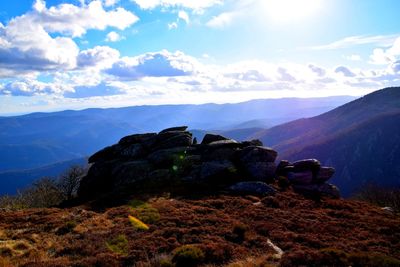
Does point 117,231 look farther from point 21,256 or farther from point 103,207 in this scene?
point 103,207

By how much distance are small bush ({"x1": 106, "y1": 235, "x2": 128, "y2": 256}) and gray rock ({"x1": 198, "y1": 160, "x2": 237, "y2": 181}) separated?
79.4 ft

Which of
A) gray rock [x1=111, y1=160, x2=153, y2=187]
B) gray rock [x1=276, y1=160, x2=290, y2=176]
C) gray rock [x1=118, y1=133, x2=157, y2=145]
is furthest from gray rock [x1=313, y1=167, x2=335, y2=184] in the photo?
gray rock [x1=118, y1=133, x2=157, y2=145]

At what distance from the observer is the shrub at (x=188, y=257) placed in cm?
2067

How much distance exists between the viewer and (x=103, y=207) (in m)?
40.4

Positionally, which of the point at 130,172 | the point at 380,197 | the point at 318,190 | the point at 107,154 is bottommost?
the point at 380,197

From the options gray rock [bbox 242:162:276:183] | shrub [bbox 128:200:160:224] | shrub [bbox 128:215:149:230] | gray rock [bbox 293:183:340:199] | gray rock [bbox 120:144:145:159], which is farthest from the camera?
gray rock [bbox 120:144:145:159]

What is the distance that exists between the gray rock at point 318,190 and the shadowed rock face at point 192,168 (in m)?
0.15

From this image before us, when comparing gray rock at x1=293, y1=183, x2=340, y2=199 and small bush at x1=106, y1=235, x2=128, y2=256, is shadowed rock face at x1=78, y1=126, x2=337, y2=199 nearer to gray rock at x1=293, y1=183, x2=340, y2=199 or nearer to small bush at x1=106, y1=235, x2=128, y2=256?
gray rock at x1=293, y1=183, x2=340, y2=199

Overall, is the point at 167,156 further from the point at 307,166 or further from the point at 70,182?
the point at 70,182

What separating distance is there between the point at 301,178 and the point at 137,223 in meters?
27.6

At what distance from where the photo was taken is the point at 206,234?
27250 millimetres

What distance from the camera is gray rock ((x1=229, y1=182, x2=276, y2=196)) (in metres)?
44.0

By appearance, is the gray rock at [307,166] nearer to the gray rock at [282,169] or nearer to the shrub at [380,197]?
the gray rock at [282,169]

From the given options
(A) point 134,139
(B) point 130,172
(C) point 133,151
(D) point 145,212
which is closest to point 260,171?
(B) point 130,172
